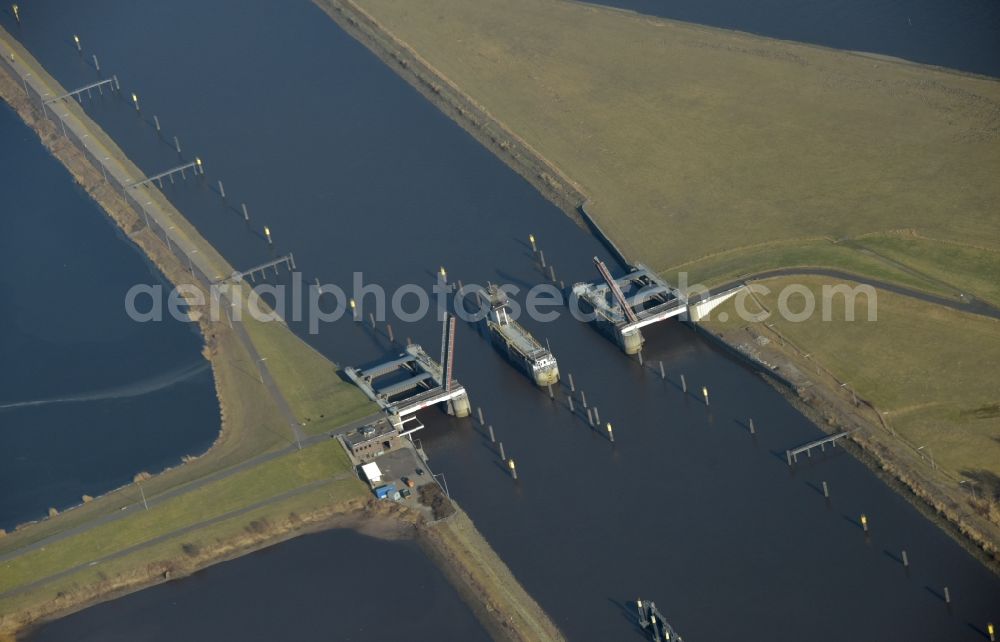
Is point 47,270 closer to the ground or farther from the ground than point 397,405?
farther from the ground

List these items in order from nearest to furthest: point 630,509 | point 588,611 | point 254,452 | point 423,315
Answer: point 588,611, point 630,509, point 254,452, point 423,315

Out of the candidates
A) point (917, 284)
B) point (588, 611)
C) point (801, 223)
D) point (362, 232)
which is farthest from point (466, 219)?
point (588, 611)

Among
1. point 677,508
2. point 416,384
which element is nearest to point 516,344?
point 416,384

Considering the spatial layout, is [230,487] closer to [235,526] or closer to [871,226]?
[235,526]

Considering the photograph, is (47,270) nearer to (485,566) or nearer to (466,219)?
(466,219)

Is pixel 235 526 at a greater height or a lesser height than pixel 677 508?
greater

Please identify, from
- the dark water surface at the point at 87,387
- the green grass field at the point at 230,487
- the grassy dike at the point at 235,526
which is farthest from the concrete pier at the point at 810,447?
the dark water surface at the point at 87,387

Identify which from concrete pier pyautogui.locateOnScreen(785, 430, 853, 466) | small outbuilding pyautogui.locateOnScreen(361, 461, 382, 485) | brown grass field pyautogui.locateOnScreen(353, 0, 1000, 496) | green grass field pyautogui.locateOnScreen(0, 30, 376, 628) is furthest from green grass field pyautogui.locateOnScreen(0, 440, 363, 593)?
brown grass field pyautogui.locateOnScreen(353, 0, 1000, 496)
